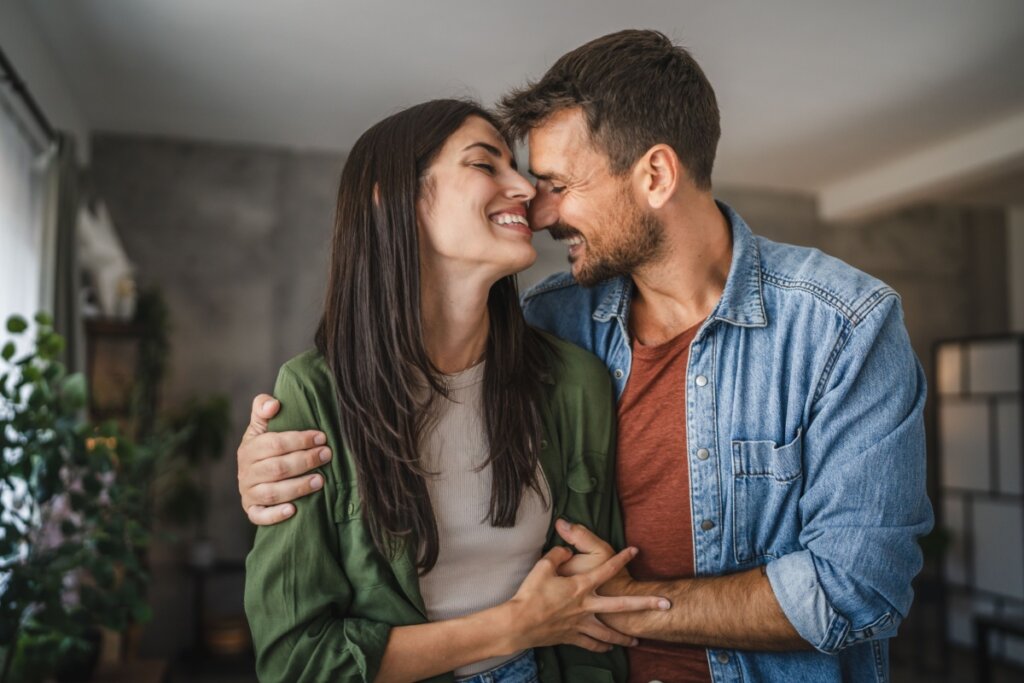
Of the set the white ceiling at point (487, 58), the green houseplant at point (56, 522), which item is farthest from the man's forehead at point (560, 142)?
the white ceiling at point (487, 58)

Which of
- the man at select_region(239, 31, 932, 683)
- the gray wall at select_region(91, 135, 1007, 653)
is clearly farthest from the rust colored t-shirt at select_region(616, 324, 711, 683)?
the gray wall at select_region(91, 135, 1007, 653)

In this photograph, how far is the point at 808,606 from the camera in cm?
140

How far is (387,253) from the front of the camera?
148 centimetres

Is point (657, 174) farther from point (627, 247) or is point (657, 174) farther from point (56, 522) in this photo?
point (56, 522)

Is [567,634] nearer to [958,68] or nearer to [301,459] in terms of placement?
[301,459]

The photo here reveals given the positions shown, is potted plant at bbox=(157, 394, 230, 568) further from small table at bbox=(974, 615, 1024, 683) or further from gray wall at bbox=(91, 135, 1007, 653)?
small table at bbox=(974, 615, 1024, 683)

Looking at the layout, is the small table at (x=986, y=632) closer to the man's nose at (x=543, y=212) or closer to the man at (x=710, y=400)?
the man at (x=710, y=400)

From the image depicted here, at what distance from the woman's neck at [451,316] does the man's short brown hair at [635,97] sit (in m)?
0.40

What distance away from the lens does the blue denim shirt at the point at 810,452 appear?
1.40 meters

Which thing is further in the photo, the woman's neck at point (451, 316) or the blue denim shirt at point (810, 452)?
the woman's neck at point (451, 316)

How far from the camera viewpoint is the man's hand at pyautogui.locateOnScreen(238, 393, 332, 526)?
134 centimetres

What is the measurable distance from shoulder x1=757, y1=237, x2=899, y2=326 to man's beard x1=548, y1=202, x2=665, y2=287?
21cm

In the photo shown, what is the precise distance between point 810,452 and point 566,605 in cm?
51

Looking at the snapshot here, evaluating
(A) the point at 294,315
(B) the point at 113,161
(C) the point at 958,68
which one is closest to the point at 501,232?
(C) the point at 958,68
